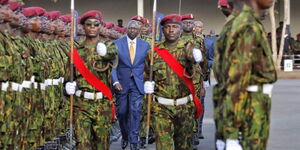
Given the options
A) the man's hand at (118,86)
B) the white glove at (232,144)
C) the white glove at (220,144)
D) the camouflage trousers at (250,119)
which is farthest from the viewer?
the man's hand at (118,86)

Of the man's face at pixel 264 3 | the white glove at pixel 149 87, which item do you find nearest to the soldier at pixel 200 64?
the white glove at pixel 149 87

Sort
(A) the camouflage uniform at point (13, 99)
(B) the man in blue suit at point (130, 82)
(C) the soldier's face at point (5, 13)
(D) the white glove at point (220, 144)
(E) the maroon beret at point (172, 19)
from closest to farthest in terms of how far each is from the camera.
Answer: (D) the white glove at point (220, 144)
(A) the camouflage uniform at point (13, 99)
(C) the soldier's face at point (5, 13)
(E) the maroon beret at point (172, 19)
(B) the man in blue suit at point (130, 82)

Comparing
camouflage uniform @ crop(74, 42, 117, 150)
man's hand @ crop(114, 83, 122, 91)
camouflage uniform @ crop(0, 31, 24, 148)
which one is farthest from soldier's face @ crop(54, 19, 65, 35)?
camouflage uniform @ crop(0, 31, 24, 148)

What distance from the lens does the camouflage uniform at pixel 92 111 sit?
30.1ft

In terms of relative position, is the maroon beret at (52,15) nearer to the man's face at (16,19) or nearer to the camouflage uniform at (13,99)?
the man's face at (16,19)

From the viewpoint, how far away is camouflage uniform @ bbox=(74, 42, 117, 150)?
919 centimetres

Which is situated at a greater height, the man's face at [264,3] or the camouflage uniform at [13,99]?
the man's face at [264,3]

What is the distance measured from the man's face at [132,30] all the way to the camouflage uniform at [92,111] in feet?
9.45

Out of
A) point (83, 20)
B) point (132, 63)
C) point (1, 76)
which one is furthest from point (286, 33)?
point (1, 76)


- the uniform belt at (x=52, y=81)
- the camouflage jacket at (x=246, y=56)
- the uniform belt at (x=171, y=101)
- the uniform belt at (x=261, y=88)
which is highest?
the camouflage jacket at (x=246, y=56)

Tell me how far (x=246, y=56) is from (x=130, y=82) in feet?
21.4

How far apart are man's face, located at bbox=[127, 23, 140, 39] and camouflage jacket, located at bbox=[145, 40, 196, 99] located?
3282 millimetres

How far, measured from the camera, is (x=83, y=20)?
9.69 metres

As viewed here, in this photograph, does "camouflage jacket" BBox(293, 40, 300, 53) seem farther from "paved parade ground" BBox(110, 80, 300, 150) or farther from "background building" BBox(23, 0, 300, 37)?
"paved parade ground" BBox(110, 80, 300, 150)
